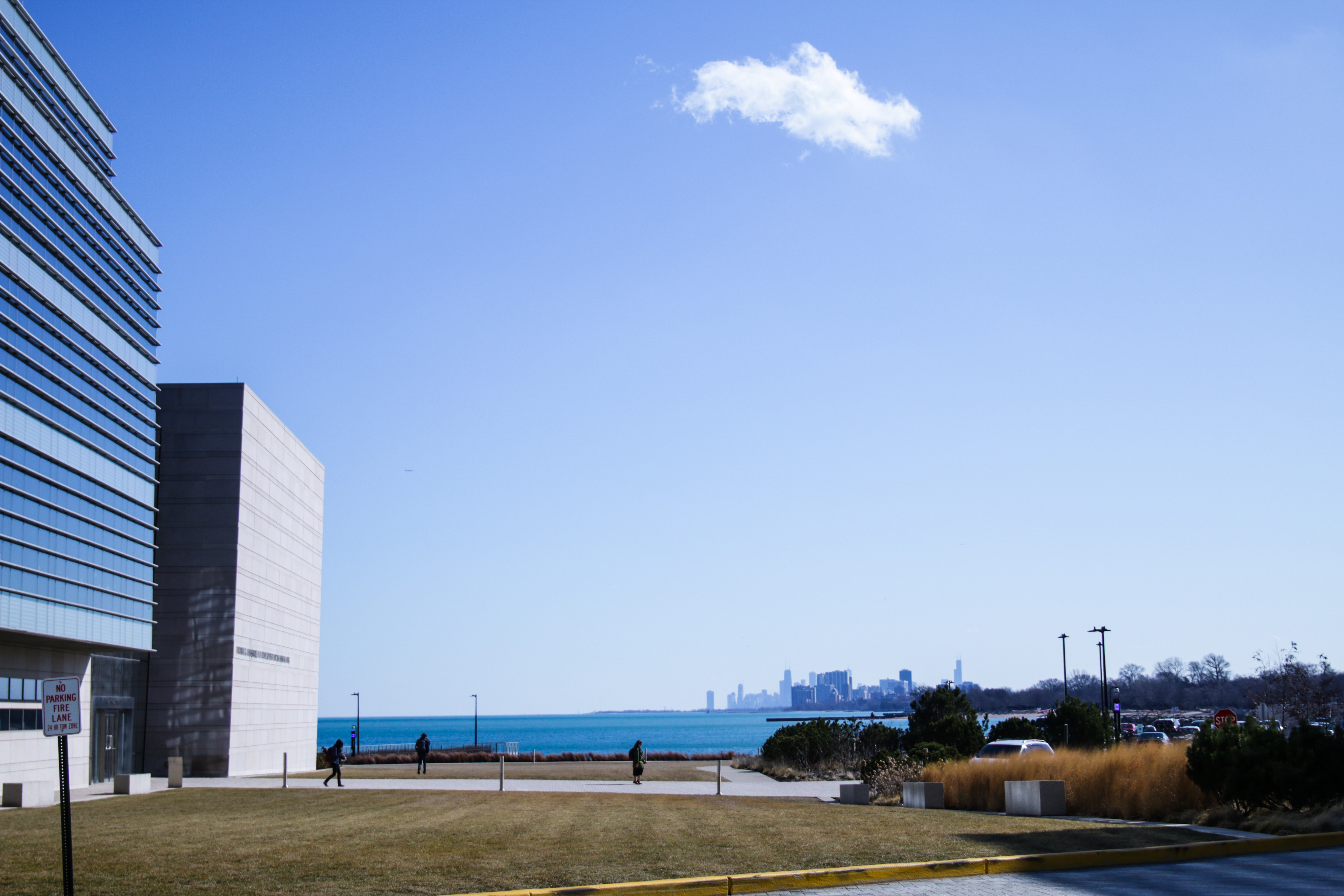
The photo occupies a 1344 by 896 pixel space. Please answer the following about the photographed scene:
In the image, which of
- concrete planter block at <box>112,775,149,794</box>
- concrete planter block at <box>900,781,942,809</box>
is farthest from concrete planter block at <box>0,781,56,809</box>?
concrete planter block at <box>900,781,942,809</box>

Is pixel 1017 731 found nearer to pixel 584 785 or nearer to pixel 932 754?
pixel 932 754

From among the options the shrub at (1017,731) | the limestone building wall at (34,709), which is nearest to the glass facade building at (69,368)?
the limestone building wall at (34,709)

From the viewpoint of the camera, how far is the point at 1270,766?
56.4 ft

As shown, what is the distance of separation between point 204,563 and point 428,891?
44.4m

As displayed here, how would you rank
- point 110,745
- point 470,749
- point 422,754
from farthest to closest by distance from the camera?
1. point 470,749
2. point 422,754
3. point 110,745

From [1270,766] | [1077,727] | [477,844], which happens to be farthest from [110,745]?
[1270,766]

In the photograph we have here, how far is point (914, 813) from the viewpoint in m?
20.5

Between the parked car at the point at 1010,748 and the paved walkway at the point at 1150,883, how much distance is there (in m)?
13.5

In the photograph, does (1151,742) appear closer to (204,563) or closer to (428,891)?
(428,891)

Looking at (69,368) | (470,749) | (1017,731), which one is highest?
(69,368)

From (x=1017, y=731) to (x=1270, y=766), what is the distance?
22.7 metres

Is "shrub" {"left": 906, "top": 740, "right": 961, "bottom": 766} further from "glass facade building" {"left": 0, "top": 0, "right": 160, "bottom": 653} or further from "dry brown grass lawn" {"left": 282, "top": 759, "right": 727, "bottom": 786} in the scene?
"glass facade building" {"left": 0, "top": 0, "right": 160, "bottom": 653}

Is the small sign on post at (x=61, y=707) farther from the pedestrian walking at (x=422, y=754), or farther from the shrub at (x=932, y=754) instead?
the pedestrian walking at (x=422, y=754)

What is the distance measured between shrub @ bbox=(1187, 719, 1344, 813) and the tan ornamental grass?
1151 millimetres
